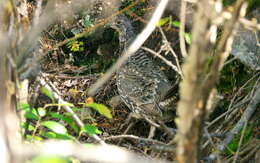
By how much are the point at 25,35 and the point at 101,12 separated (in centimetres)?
387

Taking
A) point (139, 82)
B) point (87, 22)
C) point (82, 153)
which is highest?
point (82, 153)

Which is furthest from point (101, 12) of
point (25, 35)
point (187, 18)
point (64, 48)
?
point (25, 35)

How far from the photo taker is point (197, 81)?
1334mm

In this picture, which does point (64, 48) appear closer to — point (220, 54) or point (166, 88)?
point (166, 88)

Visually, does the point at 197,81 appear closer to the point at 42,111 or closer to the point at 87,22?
→ the point at 42,111

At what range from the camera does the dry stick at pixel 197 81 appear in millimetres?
1287

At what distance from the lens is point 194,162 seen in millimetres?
1489

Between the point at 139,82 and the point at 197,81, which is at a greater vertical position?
the point at 197,81

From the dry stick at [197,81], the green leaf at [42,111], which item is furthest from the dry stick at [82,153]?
the green leaf at [42,111]

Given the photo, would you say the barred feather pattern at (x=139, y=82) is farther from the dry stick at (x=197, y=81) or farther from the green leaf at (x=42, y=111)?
the dry stick at (x=197, y=81)

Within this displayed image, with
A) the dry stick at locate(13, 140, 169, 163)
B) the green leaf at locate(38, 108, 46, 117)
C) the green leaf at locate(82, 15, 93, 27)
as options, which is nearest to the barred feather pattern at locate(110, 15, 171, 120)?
the green leaf at locate(82, 15, 93, 27)

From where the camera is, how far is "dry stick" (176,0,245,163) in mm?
1287

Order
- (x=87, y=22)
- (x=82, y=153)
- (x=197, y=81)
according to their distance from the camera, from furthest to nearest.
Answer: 1. (x=87, y=22)
2. (x=197, y=81)
3. (x=82, y=153)

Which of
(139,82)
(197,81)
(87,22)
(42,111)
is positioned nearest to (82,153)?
(197,81)
